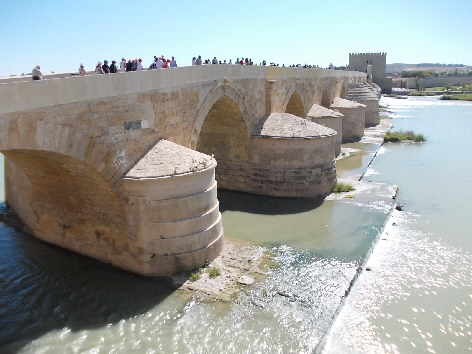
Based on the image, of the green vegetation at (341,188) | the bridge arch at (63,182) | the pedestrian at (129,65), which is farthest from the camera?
the green vegetation at (341,188)

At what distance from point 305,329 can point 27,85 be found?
602cm

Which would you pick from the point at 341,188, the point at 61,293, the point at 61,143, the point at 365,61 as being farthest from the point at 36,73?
the point at 365,61

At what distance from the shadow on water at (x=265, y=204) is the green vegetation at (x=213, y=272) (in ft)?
14.1

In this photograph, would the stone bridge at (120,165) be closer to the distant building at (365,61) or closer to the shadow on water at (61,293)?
the shadow on water at (61,293)

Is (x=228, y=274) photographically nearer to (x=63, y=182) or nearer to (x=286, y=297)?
(x=286, y=297)

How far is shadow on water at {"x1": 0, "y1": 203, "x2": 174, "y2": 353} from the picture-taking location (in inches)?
288

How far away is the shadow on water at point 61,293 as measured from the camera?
7.31m

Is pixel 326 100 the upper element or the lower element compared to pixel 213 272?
upper

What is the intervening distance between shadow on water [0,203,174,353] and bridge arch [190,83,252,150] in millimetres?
4197

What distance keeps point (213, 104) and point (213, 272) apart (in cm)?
601

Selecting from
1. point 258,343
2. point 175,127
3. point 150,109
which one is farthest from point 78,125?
point 258,343

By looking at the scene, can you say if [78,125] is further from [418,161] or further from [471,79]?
[471,79]

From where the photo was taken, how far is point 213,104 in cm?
1285

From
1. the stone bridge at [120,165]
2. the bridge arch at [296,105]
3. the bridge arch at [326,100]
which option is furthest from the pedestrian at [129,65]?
the bridge arch at [326,100]
